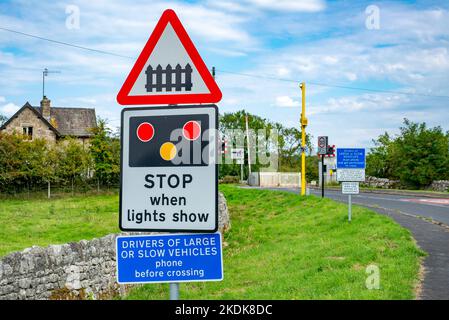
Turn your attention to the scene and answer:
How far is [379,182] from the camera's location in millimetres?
49594

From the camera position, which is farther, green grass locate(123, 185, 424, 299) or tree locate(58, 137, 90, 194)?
tree locate(58, 137, 90, 194)

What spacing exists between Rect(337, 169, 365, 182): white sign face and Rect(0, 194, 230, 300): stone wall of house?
7.85m

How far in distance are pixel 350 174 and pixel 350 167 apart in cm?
22

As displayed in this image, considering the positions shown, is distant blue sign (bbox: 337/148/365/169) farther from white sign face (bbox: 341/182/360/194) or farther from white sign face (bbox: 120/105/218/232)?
white sign face (bbox: 120/105/218/232)

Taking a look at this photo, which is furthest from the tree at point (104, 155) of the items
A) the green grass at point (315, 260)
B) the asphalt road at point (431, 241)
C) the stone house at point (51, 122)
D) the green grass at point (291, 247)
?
the asphalt road at point (431, 241)

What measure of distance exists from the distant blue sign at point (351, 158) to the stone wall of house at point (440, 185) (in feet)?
84.7

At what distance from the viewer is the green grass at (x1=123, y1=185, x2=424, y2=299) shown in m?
9.36

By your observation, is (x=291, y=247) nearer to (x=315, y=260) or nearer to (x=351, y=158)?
(x=315, y=260)

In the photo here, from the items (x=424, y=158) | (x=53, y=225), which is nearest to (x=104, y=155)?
(x=53, y=225)

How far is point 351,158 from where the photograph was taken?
17.4m

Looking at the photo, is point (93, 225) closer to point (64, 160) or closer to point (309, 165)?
point (64, 160)

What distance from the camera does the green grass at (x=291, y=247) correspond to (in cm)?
968

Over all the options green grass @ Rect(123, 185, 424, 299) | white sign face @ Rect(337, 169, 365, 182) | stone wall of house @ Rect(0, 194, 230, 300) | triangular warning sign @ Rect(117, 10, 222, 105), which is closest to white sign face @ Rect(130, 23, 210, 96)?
triangular warning sign @ Rect(117, 10, 222, 105)

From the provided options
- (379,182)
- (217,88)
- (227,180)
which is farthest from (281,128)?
(217,88)
